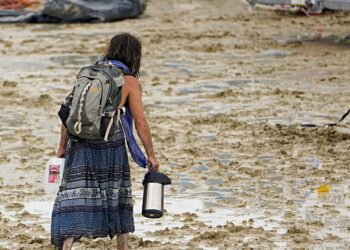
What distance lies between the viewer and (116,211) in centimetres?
716

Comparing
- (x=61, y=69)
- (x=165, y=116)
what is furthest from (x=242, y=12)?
(x=165, y=116)

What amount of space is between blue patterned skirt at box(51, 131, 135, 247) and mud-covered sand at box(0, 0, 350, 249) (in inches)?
42.6

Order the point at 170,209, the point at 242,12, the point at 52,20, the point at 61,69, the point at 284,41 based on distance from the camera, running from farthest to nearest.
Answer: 1. the point at 242,12
2. the point at 52,20
3. the point at 284,41
4. the point at 61,69
5. the point at 170,209

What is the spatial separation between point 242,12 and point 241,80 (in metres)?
9.06

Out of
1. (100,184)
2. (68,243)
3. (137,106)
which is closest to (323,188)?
(137,106)

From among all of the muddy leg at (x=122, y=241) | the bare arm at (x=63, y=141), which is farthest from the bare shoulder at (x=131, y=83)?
the muddy leg at (x=122, y=241)

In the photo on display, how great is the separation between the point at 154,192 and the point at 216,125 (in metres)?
5.77

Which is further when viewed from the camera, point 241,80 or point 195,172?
point 241,80

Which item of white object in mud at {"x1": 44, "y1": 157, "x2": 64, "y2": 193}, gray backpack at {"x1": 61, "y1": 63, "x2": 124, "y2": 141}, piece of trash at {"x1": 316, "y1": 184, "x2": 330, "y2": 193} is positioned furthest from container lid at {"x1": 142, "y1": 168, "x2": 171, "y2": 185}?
piece of trash at {"x1": 316, "y1": 184, "x2": 330, "y2": 193}

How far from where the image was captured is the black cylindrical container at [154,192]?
7.16 metres

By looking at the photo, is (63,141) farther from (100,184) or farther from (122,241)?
(122,241)

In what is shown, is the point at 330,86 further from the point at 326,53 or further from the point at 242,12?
the point at 242,12

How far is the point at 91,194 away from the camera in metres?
7.09

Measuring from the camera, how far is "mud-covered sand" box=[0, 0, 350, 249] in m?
8.71
